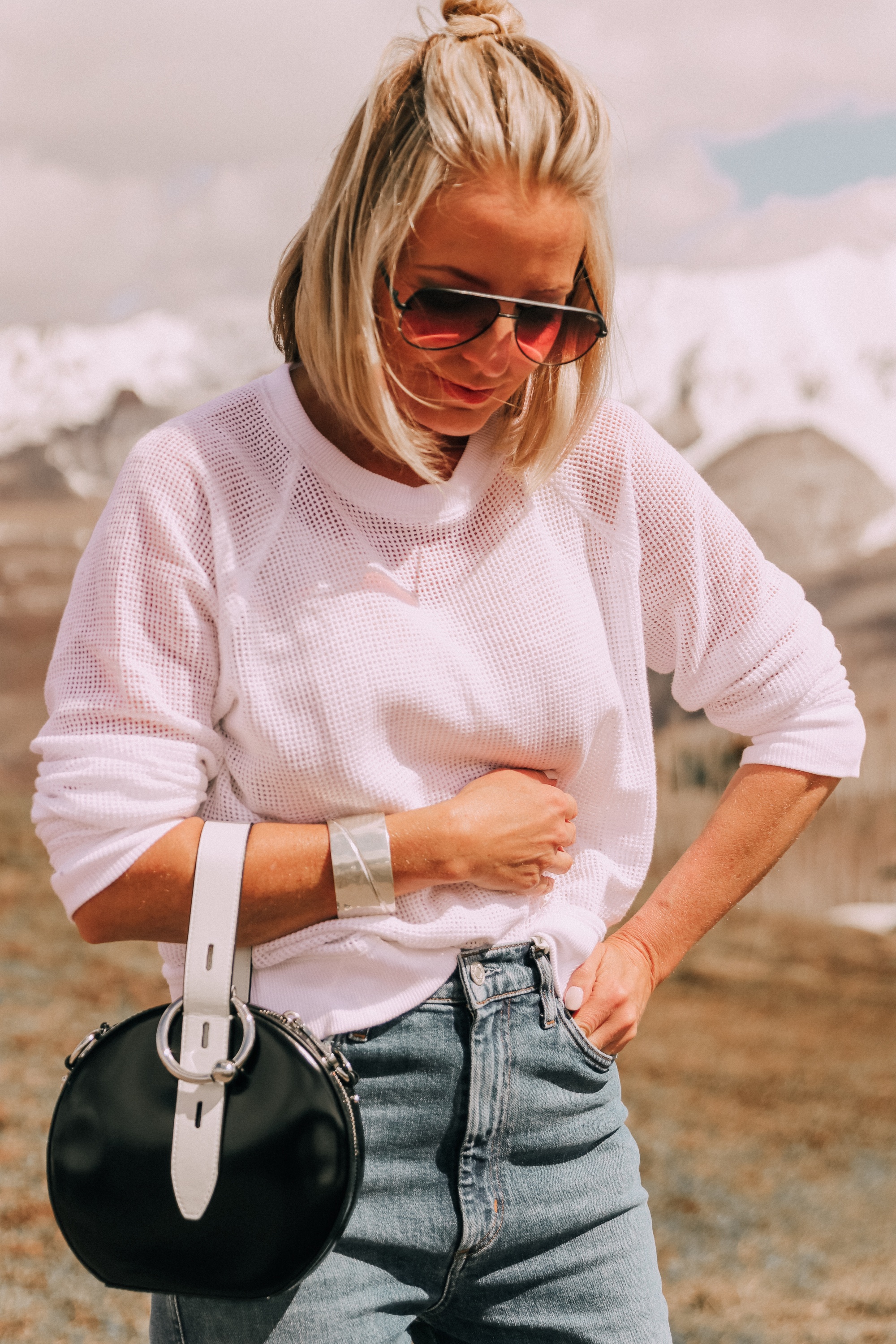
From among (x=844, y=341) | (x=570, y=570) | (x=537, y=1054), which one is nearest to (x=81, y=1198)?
(x=537, y=1054)

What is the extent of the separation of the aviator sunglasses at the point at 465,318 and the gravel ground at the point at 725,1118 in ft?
7.53

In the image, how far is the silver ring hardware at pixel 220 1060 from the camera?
86 centimetres

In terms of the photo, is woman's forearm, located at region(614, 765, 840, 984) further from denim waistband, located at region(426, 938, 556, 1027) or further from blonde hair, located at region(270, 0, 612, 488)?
blonde hair, located at region(270, 0, 612, 488)

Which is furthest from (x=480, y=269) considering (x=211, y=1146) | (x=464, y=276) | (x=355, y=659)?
(x=211, y=1146)

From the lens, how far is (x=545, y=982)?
99 cm

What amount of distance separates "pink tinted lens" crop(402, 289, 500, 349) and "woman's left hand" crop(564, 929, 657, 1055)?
54 centimetres

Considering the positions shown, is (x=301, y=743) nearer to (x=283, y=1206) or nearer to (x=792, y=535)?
(x=283, y=1206)

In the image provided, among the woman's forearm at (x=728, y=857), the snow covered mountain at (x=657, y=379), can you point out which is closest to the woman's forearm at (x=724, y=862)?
the woman's forearm at (x=728, y=857)

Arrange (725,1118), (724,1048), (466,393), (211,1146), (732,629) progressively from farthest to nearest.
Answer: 1. (724,1048)
2. (725,1118)
3. (732,629)
4. (466,393)
5. (211,1146)

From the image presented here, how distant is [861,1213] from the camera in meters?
3.58

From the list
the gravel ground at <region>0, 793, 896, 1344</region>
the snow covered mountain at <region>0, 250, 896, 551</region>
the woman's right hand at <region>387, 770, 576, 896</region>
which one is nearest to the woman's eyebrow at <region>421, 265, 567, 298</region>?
the woman's right hand at <region>387, 770, 576, 896</region>

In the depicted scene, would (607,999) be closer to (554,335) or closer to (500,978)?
(500,978)

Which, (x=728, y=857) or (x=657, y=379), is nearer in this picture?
(x=728, y=857)

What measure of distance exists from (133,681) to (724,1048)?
435cm
